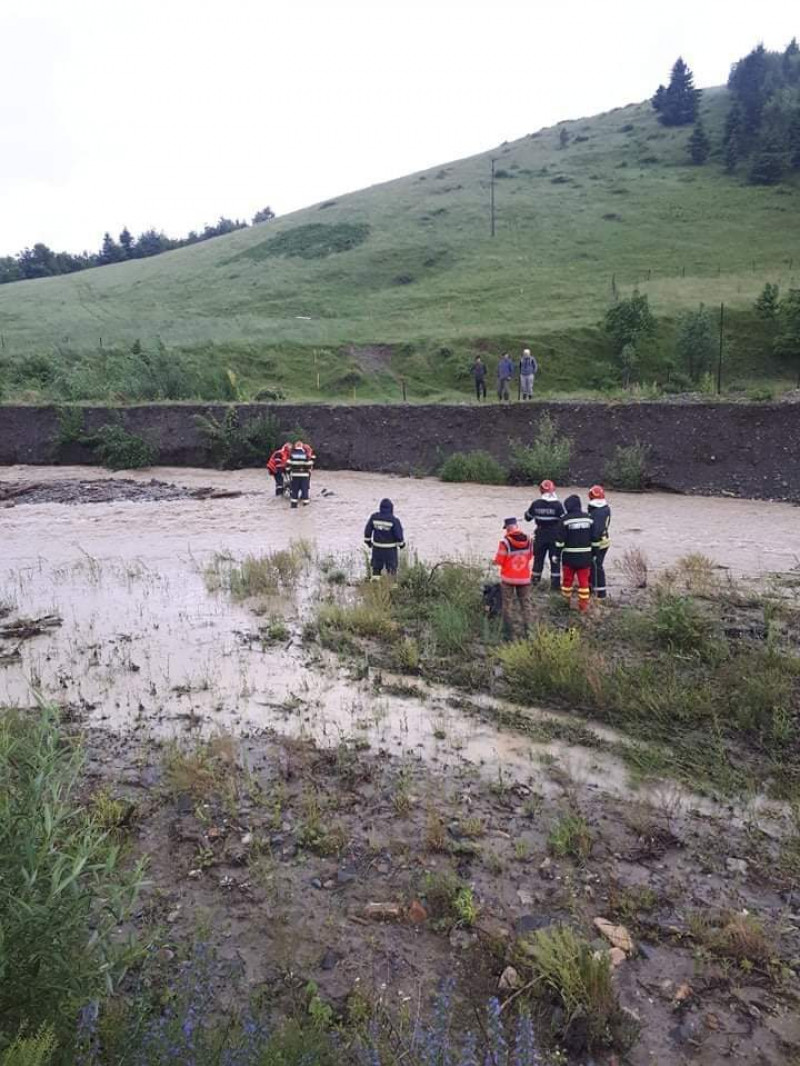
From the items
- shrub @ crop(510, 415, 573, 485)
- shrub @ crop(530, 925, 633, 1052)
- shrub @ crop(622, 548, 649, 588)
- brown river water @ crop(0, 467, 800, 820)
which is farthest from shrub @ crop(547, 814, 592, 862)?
shrub @ crop(510, 415, 573, 485)

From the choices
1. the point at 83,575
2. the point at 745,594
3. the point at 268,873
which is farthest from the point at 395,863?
the point at 83,575

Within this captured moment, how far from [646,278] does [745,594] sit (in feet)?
120

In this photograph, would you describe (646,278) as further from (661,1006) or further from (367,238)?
(661,1006)

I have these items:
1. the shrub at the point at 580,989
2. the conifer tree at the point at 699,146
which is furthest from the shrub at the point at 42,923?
the conifer tree at the point at 699,146

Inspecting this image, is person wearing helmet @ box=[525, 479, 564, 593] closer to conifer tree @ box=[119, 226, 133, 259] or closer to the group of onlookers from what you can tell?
the group of onlookers

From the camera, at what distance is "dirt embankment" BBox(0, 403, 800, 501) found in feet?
66.1

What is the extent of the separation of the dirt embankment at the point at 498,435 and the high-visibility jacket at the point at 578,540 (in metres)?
11.2

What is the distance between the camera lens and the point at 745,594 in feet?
37.9

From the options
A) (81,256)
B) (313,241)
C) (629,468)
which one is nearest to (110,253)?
(81,256)

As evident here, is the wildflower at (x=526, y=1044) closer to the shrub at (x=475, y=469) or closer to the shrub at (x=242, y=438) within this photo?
the shrub at (x=475, y=469)

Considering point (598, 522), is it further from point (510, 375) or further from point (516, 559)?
point (510, 375)

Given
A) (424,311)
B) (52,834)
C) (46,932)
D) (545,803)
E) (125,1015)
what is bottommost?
(545,803)

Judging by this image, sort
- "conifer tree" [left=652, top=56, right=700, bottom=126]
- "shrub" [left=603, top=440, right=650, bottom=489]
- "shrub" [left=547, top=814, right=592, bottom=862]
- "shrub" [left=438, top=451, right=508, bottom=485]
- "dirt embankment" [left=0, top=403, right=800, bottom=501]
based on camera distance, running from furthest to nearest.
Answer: "conifer tree" [left=652, top=56, right=700, bottom=126] < "shrub" [left=438, top=451, right=508, bottom=485] < "shrub" [left=603, top=440, right=650, bottom=489] < "dirt embankment" [left=0, top=403, right=800, bottom=501] < "shrub" [left=547, top=814, right=592, bottom=862]

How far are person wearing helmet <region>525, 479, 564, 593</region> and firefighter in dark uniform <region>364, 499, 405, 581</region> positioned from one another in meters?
2.14
